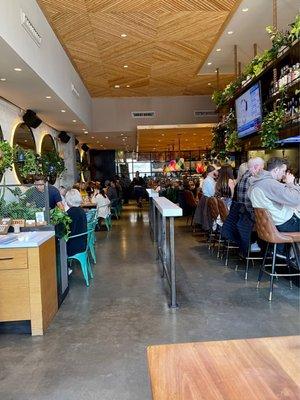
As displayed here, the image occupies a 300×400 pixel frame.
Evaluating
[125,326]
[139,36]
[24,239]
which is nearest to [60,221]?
[24,239]

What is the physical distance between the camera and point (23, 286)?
336 cm

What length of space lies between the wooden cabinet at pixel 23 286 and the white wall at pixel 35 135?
4.09 meters

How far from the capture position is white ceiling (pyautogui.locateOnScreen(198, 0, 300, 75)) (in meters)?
6.06

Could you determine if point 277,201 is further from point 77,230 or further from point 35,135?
point 35,135

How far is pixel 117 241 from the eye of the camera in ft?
27.2

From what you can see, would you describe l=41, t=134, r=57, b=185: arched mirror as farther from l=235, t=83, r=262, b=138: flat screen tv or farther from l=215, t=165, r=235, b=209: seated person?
l=235, t=83, r=262, b=138: flat screen tv

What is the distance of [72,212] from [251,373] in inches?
153

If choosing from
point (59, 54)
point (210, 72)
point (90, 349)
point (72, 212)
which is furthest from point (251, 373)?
point (210, 72)

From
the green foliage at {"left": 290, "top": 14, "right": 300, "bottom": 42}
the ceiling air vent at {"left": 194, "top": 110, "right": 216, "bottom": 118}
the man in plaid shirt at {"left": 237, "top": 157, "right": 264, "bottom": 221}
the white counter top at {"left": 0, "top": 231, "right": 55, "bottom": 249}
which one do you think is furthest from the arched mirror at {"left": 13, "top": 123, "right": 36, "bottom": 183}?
the ceiling air vent at {"left": 194, "top": 110, "right": 216, "bottom": 118}

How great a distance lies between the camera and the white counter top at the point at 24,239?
334cm

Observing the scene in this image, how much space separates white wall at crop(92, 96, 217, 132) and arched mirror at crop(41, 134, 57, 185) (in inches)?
110

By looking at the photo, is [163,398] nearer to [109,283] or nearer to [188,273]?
[109,283]

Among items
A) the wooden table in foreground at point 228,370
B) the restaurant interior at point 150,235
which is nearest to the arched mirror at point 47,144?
the restaurant interior at point 150,235

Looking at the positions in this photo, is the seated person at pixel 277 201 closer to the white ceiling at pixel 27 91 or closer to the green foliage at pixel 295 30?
the green foliage at pixel 295 30
